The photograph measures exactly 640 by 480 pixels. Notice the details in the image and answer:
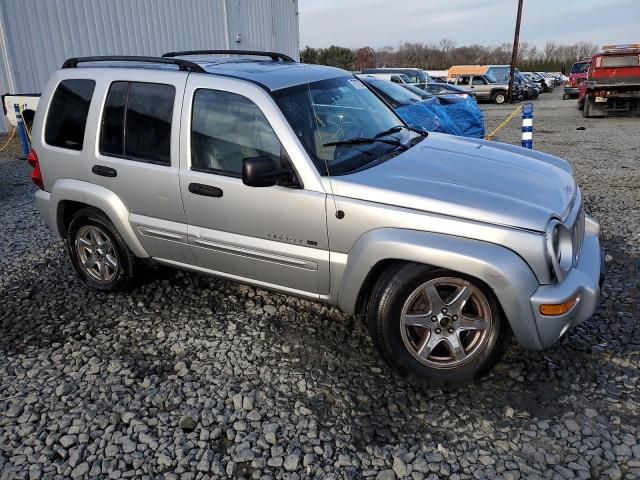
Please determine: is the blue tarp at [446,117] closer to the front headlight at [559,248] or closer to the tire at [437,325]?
the front headlight at [559,248]

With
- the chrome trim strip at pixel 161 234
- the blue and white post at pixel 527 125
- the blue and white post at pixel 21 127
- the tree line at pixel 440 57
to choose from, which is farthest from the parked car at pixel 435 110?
the tree line at pixel 440 57

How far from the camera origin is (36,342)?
3.79 metres

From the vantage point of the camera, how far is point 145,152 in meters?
3.80

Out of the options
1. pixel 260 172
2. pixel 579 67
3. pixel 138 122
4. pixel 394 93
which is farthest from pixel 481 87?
pixel 260 172

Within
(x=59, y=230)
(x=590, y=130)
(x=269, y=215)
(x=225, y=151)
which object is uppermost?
(x=225, y=151)

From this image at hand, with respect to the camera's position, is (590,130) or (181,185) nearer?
(181,185)

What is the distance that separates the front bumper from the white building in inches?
597

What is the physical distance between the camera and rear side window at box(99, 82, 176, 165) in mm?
3703

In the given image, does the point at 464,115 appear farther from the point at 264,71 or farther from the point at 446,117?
the point at 264,71

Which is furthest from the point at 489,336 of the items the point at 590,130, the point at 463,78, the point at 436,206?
the point at 463,78

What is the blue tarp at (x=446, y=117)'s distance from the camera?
8.97 meters

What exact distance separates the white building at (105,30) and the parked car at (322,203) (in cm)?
1196

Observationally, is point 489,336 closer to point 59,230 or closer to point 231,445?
point 231,445

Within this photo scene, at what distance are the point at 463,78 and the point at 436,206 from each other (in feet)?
96.1
